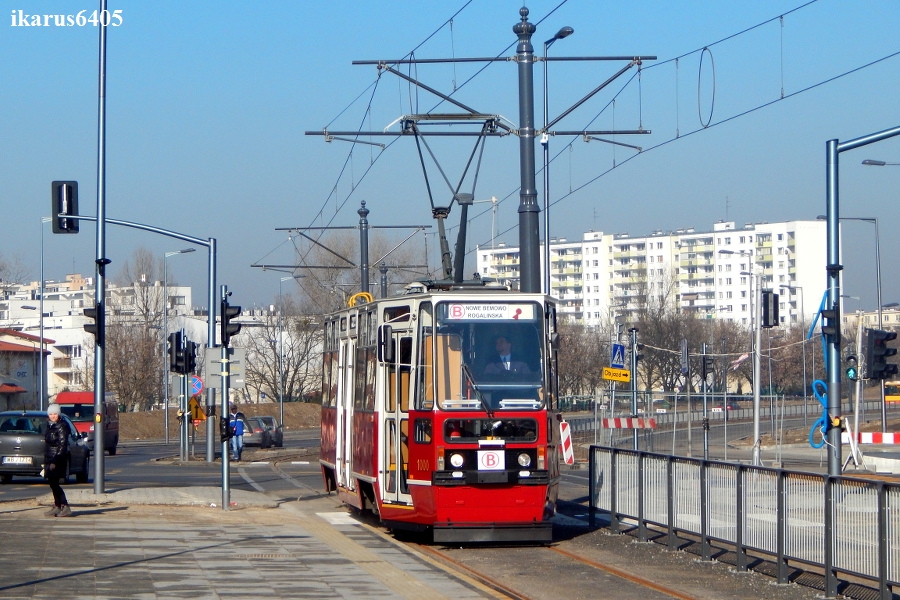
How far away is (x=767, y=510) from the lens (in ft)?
38.6

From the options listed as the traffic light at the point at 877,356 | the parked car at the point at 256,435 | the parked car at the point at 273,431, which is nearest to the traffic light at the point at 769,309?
the traffic light at the point at 877,356

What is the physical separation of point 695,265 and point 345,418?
14126 centimetres

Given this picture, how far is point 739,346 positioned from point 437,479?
3679 inches

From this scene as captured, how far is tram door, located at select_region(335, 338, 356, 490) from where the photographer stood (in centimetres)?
1738

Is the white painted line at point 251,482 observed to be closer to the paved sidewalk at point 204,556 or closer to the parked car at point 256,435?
the paved sidewalk at point 204,556

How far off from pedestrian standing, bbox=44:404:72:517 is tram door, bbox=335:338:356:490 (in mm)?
4090

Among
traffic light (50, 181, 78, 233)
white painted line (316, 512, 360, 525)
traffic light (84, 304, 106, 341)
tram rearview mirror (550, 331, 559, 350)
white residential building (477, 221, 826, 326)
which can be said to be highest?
white residential building (477, 221, 826, 326)

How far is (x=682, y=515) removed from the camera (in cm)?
1373

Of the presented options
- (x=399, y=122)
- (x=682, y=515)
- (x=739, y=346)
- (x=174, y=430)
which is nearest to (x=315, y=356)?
(x=174, y=430)

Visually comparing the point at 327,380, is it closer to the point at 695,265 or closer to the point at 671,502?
the point at 671,502

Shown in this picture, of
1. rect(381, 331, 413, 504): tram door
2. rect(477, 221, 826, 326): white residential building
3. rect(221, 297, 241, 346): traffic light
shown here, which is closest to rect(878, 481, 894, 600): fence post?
rect(381, 331, 413, 504): tram door

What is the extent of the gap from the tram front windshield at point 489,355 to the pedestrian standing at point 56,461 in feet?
21.2

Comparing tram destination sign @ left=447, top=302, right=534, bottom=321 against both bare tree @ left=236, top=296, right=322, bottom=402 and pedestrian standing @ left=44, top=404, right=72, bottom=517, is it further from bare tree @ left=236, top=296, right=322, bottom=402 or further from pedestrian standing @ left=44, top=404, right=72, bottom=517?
bare tree @ left=236, top=296, right=322, bottom=402

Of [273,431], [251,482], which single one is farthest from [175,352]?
[273,431]
